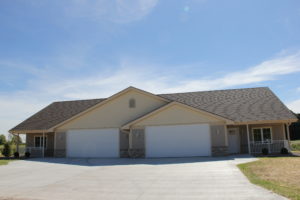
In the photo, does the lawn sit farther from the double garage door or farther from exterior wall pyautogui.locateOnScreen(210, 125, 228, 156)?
the double garage door

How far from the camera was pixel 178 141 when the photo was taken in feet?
67.8

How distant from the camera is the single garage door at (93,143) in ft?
74.5

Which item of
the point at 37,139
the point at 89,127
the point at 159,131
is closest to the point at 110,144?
the point at 89,127

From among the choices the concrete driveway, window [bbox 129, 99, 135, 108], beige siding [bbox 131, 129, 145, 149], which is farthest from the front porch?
the concrete driveway

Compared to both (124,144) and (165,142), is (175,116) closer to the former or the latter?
(165,142)

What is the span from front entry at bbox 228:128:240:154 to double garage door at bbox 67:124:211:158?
2818 mm

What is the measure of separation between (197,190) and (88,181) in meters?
4.49

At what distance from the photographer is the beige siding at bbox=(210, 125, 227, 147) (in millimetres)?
20203

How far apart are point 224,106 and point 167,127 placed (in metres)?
5.63

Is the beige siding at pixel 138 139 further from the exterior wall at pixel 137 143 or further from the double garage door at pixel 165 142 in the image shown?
the double garage door at pixel 165 142

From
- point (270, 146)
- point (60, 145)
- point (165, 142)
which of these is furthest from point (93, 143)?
point (270, 146)

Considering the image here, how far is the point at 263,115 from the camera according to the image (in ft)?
68.5

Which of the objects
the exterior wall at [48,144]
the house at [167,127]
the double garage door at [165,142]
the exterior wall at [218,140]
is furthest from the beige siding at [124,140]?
the exterior wall at [48,144]

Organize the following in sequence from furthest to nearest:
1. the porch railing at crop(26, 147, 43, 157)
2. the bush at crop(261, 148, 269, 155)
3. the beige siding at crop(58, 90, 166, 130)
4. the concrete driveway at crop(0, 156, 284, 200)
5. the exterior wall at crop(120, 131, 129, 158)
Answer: the porch railing at crop(26, 147, 43, 157) < the beige siding at crop(58, 90, 166, 130) < the exterior wall at crop(120, 131, 129, 158) < the bush at crop(261, 148, 269, 155) < the concrete driveway at crop(0, 156, 284, 200)
